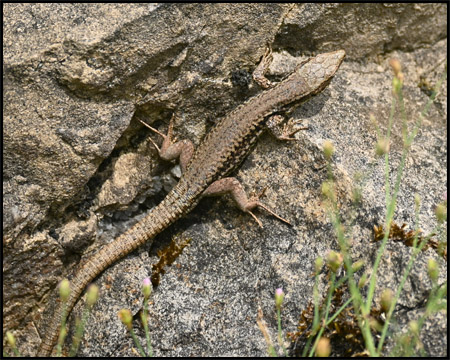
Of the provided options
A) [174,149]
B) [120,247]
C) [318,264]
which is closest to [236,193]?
[174,149]

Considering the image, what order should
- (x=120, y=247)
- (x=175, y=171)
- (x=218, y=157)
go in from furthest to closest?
1. (x=175, y=171)
2. (x=218, y=157)
3. (x=120, y=247)


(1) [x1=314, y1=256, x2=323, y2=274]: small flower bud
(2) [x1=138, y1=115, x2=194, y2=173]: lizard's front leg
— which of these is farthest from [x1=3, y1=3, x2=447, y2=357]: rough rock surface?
(1) [x1=314, y1=256, x2=323, y2=274]: small flower bud

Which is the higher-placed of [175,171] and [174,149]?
[174,149]

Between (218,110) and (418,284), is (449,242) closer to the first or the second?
(418,284)

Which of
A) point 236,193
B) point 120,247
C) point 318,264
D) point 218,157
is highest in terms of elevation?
point 318,264

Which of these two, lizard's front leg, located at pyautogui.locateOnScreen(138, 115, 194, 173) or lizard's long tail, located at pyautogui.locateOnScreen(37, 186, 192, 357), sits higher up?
lizard's front leg, located at pyautogui.locateOnScreen(138, 115, 194, 173)

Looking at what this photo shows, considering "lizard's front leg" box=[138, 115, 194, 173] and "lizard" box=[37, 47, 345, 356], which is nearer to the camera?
"lizard" box=[37, 47, 345, 356]

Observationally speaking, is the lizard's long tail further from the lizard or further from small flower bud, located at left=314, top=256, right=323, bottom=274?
small flower bud, located at left=314, top=256, right=323, bottom=274

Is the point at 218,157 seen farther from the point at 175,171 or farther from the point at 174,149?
the point at 175,171
